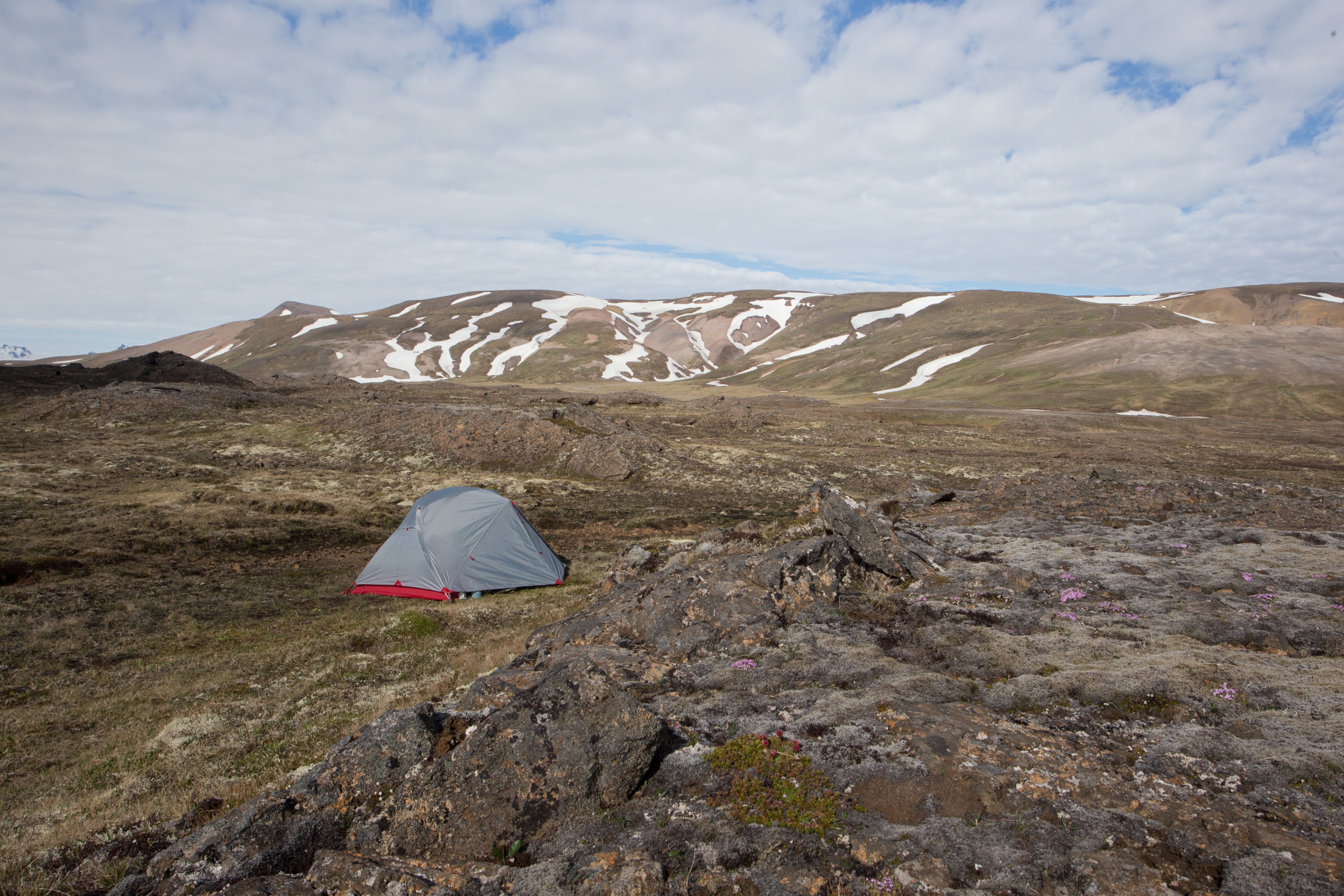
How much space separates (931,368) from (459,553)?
142 meters

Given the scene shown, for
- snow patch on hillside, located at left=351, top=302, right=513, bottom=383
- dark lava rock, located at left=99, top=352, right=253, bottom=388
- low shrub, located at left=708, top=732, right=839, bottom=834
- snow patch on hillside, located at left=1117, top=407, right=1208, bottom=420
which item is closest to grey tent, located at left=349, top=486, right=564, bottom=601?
low shrub, located at left=708, top=732, right=839, bottom=834

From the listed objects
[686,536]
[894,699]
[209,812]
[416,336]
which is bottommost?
[686,536]

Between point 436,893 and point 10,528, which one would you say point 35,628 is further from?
point 436,893

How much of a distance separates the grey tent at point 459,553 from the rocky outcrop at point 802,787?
13.3 metres

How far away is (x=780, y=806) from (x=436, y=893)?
3333mm

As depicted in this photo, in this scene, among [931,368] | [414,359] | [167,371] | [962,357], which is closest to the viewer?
[167,371]

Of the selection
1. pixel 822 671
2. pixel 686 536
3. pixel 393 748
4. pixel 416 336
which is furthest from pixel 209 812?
pixel 416 336

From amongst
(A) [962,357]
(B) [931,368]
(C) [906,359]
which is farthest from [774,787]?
(C) [906,359]

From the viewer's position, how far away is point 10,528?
76.4ft

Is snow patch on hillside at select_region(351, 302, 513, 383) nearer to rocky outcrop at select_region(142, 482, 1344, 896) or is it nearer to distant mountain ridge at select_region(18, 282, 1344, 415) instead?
distant mountain ridge at select_region(18, 282, 1344, 415)

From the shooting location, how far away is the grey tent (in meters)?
21.5

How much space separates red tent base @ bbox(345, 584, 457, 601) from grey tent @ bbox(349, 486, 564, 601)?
0.02 m

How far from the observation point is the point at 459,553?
72.4 ft

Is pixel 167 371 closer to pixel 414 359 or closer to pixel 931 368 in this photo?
pixel 414 359
